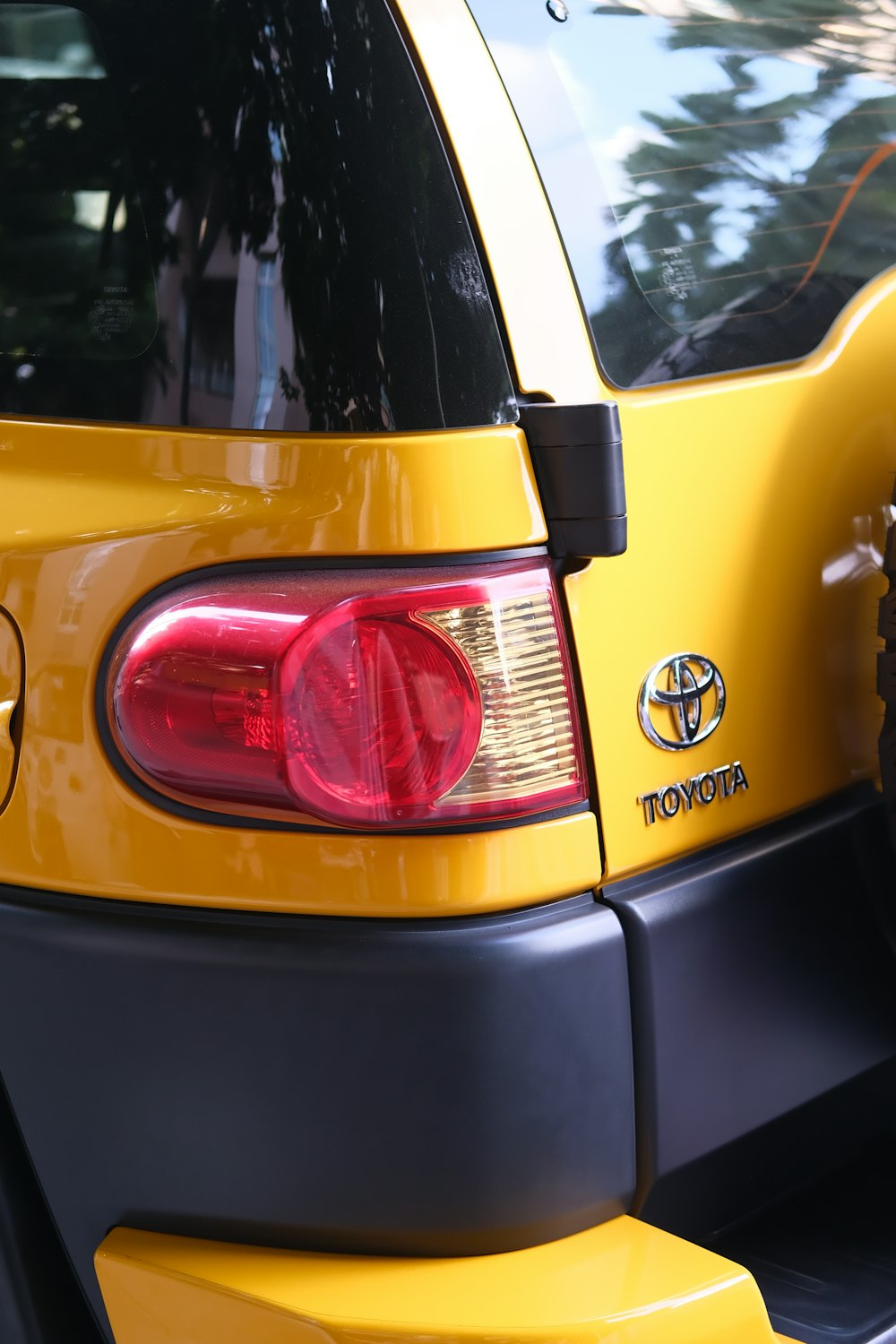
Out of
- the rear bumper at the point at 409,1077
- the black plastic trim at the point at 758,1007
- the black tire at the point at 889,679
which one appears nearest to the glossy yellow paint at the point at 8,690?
the rear bumper at the point at 409,1077

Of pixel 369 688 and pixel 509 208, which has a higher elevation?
pixel 509 208

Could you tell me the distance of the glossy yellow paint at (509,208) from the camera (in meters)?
1.32

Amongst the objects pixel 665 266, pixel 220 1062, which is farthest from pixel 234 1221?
pixel 665 266

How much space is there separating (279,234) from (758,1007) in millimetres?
950

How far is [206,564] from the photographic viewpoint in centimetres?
131

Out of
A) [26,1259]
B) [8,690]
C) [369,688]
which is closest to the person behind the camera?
[369,688]

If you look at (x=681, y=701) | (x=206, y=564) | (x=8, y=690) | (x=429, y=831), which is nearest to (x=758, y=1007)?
(x=681, y=701)

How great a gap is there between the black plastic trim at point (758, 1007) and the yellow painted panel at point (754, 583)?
0.05 m

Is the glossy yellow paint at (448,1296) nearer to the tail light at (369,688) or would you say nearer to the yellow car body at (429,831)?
the yellow car body at (429,831)

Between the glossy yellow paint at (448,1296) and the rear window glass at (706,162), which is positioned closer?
the glossy yellow paint at (448,1296)

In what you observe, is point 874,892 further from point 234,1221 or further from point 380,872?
point 234,1221

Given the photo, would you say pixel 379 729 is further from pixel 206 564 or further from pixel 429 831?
pixel 206 564

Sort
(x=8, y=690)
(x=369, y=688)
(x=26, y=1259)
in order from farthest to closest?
(x=26, y=1259) → (x=8, y=690) → (x=369, y=688)

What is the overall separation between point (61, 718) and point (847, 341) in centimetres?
100
